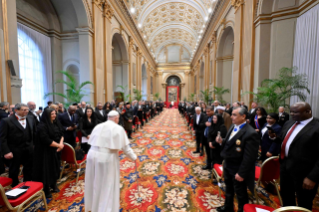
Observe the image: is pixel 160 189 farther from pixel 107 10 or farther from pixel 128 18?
pixel 128 18

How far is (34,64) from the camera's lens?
7.34 metres

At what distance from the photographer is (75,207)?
2.62 m

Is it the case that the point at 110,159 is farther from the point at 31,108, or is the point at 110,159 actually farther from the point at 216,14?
the point at 216,14

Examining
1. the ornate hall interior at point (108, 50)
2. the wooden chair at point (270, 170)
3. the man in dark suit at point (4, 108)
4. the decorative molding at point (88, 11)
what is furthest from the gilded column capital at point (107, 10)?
the wooden chair at point (270, 170)

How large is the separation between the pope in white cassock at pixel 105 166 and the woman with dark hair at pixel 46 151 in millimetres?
1102

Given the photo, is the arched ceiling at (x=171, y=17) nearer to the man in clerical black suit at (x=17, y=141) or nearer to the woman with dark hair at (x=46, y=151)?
the man in clerical black suit at (x=17, y=141)

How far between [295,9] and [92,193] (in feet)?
26.0

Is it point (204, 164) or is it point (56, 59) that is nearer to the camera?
point (204, 164)

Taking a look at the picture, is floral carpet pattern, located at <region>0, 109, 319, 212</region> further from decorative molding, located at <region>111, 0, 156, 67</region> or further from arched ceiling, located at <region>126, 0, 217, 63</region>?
arched ceiling, located at <region>126, 0, 217, 63</region>

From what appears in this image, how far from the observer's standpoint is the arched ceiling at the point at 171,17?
47.6 ft

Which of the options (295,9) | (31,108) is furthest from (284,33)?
(31,108)

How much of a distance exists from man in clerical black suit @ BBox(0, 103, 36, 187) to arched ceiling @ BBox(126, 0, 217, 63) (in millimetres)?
11418

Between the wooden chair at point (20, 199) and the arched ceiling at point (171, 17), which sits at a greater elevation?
the arched ceiling at point (171, 17)

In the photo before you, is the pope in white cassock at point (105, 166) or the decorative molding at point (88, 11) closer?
the pope in white cassock at point (105, 166)
